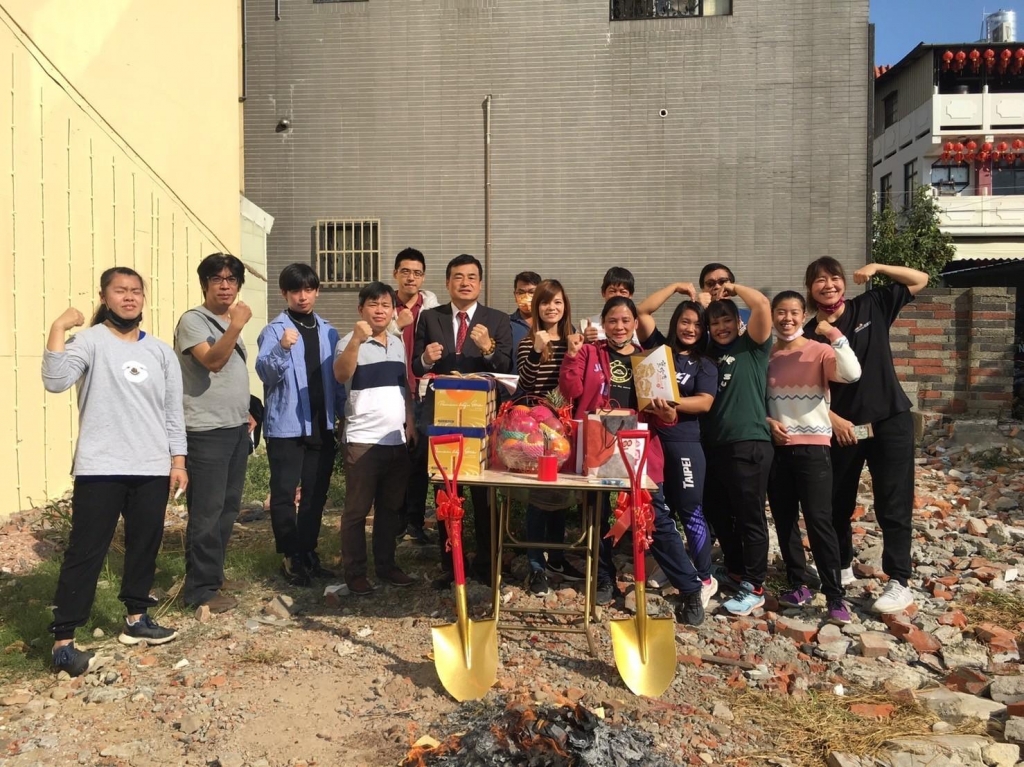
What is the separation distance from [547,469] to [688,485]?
1084 millimetres

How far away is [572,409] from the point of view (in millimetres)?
4316

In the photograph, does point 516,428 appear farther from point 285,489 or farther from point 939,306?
point 939,306

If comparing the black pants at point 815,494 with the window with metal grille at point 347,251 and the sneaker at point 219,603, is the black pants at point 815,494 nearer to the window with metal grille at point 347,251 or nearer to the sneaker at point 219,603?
the sneaker at point 219,603

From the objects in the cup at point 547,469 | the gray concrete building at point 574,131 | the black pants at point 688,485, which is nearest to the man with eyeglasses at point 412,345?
the cup at point 547,469

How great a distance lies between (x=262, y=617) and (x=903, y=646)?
353cm

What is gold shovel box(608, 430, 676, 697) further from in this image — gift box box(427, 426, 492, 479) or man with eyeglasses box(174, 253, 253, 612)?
man with eyeglasses box(174, 253, 253, 612)

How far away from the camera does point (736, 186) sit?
10.3 metres

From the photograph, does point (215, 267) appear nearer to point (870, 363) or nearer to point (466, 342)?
point (466, 342)

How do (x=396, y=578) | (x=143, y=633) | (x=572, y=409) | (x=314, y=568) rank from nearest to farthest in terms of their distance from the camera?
(x=143, y=633) < (x=572, y=409) < (x=396, y=578) < (x=314, y=568)

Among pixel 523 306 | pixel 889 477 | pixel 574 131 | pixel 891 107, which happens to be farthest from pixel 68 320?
pixel 891 107

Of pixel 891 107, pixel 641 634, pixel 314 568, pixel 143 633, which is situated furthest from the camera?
pixel 891 107

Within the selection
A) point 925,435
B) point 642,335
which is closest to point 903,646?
point 642,335

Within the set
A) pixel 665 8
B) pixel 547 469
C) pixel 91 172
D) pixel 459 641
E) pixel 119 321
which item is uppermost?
pixel 665 8

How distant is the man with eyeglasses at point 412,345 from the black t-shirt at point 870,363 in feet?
7.92
